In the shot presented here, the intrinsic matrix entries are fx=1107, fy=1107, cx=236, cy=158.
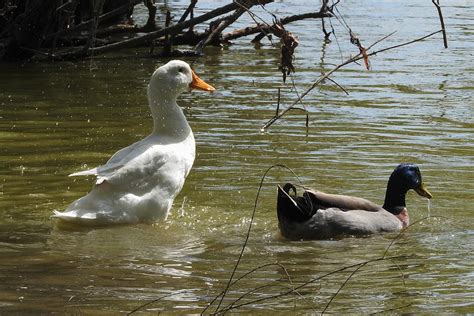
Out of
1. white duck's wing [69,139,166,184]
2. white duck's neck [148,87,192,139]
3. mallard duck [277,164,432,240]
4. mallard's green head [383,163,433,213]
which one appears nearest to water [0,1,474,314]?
mallard duck [277,164,432,240]

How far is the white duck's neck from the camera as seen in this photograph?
9.77 m

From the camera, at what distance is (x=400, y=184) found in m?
9.73

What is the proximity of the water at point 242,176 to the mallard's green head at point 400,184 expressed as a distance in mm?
266

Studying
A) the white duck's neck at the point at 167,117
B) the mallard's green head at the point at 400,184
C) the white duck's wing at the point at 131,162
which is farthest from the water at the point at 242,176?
the white duck's neck at the point at 167,117

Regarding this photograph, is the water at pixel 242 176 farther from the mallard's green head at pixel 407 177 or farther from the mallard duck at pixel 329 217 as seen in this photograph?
the mallard's green head at pixel 407 177

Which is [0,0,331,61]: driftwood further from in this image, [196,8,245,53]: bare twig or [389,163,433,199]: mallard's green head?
[389,163,433,199]: mallard's green head

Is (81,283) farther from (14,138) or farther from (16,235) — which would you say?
(14,138)

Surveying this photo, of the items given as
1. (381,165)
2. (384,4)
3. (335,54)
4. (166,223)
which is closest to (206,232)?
(166,223)

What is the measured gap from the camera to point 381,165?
11.1 meters

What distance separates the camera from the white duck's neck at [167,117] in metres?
9.77

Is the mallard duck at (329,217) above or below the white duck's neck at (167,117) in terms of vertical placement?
below

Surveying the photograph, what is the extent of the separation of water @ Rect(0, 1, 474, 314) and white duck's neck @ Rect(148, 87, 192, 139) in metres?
0.69

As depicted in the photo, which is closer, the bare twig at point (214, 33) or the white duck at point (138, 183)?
the white duck at point (138, 183)

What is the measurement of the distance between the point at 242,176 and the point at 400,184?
169 centimetres
